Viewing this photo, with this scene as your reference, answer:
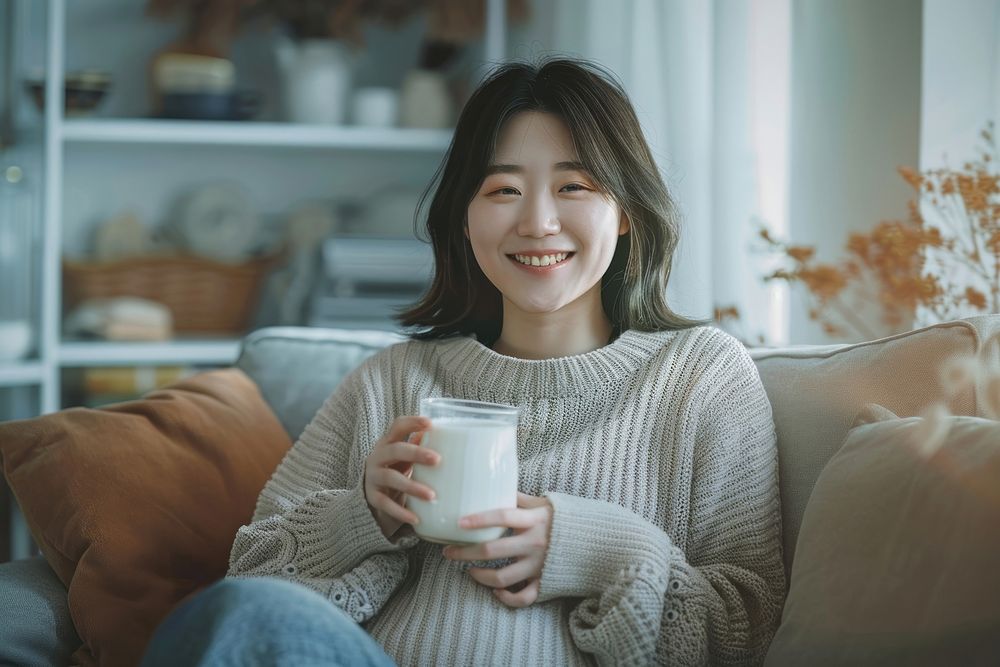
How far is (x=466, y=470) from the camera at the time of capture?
1.10 m

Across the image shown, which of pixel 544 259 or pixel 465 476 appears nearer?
pixel 465 476

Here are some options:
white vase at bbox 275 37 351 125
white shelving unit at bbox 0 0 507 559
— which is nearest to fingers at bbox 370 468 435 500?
white shelving unit at bbox 0 0 507 559

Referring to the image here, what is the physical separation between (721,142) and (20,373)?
193 centimetres

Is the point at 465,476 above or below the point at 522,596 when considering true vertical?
above

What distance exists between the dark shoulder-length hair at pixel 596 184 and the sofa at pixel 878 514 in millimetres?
216

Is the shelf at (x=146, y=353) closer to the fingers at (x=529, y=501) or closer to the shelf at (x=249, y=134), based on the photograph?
the shelf at (x=249, y=134)

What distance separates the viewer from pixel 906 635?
0.96 meters

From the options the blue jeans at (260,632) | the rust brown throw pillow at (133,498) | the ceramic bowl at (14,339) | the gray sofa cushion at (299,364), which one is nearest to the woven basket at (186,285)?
the ceramic bowl at (14,339)

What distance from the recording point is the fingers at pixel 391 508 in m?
1.15

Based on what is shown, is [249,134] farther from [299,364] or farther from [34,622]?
[34,622]

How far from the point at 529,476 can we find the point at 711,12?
142 cm

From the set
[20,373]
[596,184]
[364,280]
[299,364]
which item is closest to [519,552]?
[596,184]

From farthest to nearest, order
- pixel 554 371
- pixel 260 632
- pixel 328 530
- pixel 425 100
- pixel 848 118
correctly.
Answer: pixel 425 100, pixel 848 118, pixel 554 371, pixel 328 530, pixel 260 632

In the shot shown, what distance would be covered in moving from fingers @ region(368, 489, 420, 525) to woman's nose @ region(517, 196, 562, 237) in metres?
0.39
